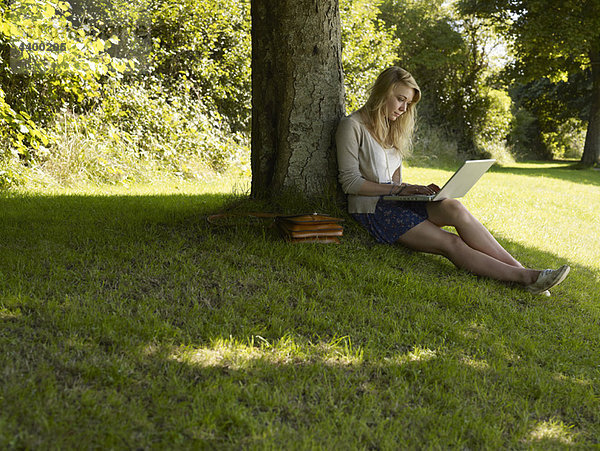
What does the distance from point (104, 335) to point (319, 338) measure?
1.13 meters

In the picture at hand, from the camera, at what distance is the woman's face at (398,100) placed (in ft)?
15.3

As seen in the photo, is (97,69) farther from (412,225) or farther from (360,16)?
(360,16)

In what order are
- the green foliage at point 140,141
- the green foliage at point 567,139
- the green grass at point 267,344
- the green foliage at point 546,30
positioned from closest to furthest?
the green grass at point 267,344, the green foliage at point 140,141, the green foliage at point 546,30, the green foliage at point 567,139

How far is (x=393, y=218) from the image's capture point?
15.1 ft

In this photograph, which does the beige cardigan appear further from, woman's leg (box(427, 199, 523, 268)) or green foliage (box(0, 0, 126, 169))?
green foliage (box(0, 0, 126, 169))

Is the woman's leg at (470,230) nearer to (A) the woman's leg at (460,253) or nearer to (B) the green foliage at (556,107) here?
(A) the woman's leg at (460,253)

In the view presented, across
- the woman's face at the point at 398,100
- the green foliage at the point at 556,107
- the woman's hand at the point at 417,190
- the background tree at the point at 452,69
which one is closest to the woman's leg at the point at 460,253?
the woman's hand at the point at 417,190

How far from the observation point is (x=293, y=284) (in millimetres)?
3744

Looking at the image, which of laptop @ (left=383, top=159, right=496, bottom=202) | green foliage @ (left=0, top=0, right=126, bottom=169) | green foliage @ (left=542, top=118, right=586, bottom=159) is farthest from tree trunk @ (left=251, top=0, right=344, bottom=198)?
green foliage @ (left=542, top=118, right=586, bottom=159)

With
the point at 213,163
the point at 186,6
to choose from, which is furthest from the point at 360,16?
the point at 213,163

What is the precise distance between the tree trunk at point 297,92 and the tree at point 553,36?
1691 cm

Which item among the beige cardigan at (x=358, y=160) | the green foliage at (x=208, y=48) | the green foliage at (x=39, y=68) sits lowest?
the beige cardigan at (x=358, y=160)

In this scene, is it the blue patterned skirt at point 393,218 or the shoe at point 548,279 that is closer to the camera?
the shoe at point 548,279

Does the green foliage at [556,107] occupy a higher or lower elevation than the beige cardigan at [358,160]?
higher
